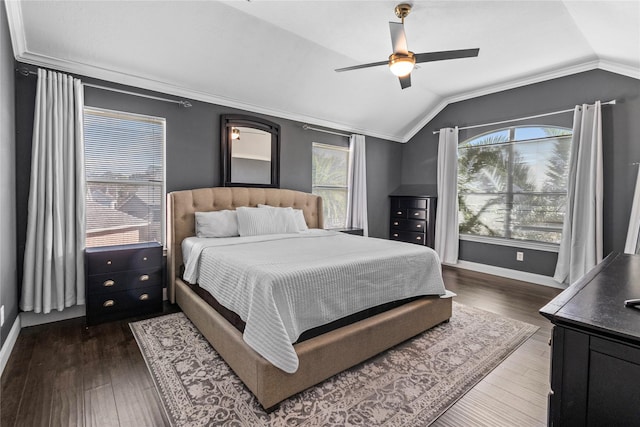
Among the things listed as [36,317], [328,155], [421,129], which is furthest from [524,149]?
[36,317]

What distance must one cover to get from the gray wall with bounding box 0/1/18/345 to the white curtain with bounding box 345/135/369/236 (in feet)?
13.4

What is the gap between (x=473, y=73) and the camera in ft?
13.8

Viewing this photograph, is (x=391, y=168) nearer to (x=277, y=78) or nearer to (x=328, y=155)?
(x=328, y=155)

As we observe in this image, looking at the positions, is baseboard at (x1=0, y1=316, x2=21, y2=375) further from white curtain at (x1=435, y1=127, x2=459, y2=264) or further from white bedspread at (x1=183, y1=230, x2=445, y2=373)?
white curtain at (x1=435, y1=127, x2=459, y2=264)

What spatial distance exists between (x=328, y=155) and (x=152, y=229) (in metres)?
2.89

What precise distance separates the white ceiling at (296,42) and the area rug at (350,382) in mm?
2593

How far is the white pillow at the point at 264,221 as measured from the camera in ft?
11.4

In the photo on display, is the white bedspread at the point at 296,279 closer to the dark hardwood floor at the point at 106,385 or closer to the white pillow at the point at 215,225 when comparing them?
the white pillow at the point at 215,225

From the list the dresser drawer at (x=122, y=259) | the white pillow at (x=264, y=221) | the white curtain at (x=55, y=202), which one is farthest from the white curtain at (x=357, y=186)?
the white curtain at (x=55, y=202)

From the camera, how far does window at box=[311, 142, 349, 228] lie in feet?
16.4

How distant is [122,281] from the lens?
289cm

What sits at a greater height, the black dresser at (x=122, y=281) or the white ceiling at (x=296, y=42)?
the white ceiling at (x=296, y=42)

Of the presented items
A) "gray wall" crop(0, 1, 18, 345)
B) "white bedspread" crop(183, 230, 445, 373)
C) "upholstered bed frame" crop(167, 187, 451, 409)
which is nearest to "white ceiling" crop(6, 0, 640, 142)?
"gray wall" crop(0, 1, 18, 345)

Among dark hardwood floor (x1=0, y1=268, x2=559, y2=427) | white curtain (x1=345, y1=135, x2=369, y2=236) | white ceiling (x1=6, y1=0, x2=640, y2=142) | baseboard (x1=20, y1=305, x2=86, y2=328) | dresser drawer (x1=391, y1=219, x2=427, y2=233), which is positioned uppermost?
white ceiling (x1=6, y1=0, x2=640, y2=142)
